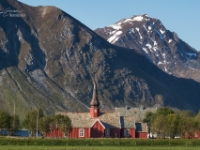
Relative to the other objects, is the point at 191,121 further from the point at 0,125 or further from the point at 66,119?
the point at 0,125

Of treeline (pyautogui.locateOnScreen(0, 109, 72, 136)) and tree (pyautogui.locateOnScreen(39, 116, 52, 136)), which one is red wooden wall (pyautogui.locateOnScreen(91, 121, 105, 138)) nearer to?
treeline (pyautogui.locateOnScreen(0, 109, 72, 136))

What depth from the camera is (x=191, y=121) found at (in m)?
186

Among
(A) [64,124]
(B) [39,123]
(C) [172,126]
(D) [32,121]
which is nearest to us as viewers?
(A) [64,124]

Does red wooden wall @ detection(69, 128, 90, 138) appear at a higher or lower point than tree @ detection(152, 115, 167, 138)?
lower

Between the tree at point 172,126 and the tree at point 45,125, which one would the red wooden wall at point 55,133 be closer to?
the tree at point 45,125

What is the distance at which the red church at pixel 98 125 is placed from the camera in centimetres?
17300

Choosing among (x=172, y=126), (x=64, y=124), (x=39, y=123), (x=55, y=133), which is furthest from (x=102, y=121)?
(x=172, y=126)

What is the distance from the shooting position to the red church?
173 meters

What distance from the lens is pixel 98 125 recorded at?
17312cm

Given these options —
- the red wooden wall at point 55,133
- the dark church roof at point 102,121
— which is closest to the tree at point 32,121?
the red wooden wall at point 55,133

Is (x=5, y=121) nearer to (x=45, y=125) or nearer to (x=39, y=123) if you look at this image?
(x=39, y=123)

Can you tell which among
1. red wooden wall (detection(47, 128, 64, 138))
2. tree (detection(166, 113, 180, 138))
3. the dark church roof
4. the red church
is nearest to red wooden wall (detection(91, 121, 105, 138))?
the red church

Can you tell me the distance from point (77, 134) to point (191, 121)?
124ft

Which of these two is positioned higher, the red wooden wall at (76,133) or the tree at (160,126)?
the tree at (160,126)
